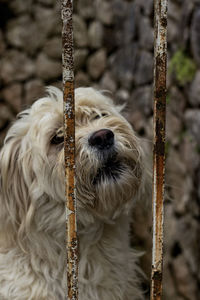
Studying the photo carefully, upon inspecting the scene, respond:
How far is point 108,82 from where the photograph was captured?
405cm

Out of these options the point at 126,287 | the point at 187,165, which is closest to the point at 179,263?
the point at 187,165

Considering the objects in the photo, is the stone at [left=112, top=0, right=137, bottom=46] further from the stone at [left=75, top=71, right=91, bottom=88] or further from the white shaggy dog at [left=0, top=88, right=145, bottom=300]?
the white shaggy dog at [left=0, top=88, right=145, bottom=300]

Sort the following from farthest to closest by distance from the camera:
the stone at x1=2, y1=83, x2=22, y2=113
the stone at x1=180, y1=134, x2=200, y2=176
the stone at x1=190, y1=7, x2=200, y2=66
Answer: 1. the stone at x1=2, y1=83, x2=22, y2=113
2. the stone at x1=180, y1=134, x2=200, y2=176
3. the stone at x1=190, y1=7, x2=200, y2=66

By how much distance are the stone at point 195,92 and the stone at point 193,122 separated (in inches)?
2.2

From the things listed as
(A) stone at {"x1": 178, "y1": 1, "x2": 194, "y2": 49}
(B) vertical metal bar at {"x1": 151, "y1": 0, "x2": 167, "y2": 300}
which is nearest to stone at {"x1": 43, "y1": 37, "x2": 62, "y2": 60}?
(A) stone at {"x1": 178, "y1": 1, "x2": 194, "y2": 49}

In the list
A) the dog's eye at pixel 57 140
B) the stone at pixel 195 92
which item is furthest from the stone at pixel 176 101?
the dog's eye at pixel 57 140

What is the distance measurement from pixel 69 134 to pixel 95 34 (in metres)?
3.39

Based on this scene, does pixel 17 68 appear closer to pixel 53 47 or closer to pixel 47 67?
pixel 47 67

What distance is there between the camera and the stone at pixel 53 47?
170 inches

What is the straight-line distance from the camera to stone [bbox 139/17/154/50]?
3309 millimetres

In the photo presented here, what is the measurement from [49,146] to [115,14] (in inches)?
97.6

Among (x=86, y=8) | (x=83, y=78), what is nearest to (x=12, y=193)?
(x=83, y=78)

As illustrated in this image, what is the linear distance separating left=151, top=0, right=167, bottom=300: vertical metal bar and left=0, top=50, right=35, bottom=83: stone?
356 centimetres

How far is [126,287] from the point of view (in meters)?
2.00
